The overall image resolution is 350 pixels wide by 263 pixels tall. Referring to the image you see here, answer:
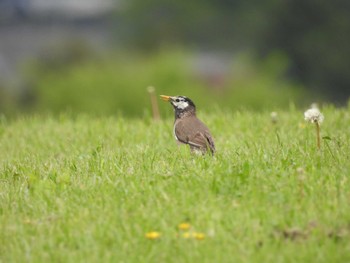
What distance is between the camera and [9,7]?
327ft

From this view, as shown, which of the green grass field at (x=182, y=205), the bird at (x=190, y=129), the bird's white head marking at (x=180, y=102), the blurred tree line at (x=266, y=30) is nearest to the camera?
the green grass field at (x=182, y=205)

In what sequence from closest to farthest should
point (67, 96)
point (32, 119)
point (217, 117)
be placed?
point (217, 117), point (32, 119), point (67, 96)

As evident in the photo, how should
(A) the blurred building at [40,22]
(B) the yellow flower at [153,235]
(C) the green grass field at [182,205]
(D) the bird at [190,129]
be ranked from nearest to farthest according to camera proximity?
(C) the green grass field at [182,205] < (B) the yellow flower at [153,235] < (D) the bird at [190,129] < (A) the blurred building at [40,22]

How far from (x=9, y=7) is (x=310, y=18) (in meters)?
47.8

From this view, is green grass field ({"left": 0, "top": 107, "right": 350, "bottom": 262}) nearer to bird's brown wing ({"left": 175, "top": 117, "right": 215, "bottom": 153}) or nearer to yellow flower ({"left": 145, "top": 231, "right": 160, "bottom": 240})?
yellow flower ({"left": 145, "top": 231, "right": 160, "bottom": 240})

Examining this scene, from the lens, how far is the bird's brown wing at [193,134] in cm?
933

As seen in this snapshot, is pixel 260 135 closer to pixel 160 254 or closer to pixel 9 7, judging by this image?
pixel 160 254

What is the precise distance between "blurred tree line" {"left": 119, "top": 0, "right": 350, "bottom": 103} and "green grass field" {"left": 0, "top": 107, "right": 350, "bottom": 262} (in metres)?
46.1

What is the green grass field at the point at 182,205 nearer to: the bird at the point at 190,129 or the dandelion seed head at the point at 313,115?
the bird at the point at 190,129

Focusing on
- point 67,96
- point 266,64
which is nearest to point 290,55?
point 266,64

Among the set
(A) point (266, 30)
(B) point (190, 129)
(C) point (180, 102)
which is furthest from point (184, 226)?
(A) point (266, 30)

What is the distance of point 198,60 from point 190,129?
67.8m

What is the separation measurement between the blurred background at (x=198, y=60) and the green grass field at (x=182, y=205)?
77.2ft

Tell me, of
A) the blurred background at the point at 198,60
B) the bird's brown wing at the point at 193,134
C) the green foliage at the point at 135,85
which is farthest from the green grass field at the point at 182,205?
the green foliage at the point at 135,85
